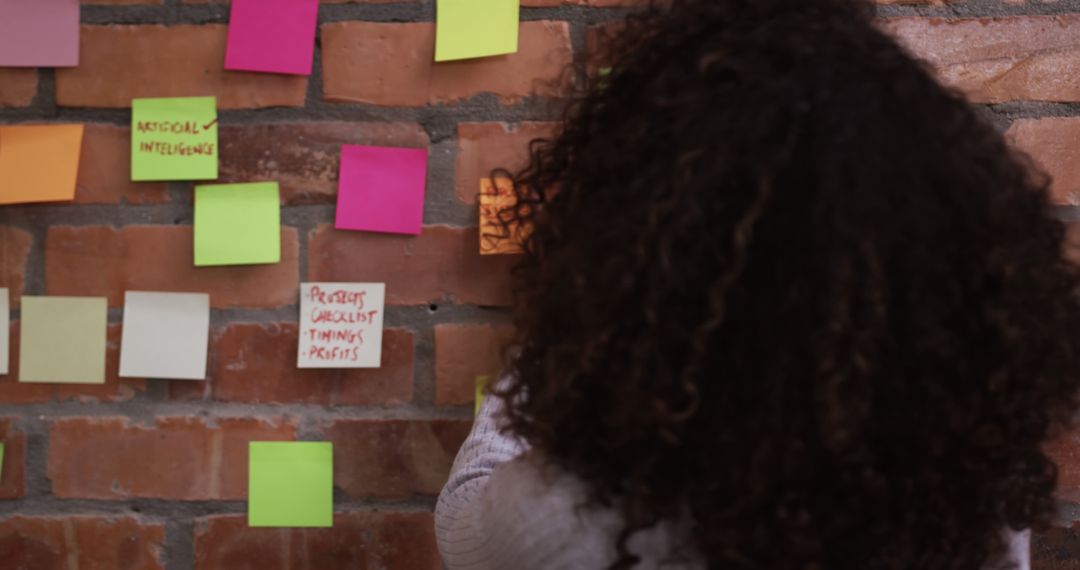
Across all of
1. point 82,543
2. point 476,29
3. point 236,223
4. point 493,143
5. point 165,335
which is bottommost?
point 82,543

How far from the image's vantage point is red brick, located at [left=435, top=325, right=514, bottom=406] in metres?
1.00

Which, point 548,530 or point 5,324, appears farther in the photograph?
point 5,324

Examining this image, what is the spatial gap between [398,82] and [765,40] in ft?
1.61

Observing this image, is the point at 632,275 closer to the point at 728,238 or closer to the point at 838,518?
the point at 728,238

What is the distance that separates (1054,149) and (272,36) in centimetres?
79

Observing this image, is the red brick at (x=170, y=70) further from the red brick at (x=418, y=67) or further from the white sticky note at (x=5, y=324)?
the white sticky note at (x=5, y=324)

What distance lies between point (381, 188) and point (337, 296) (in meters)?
0.12

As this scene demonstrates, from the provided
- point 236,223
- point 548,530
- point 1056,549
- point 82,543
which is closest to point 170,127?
point 236,223

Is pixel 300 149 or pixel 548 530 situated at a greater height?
pixel 300 149

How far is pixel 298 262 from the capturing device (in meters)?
0.99

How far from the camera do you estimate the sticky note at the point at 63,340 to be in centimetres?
100

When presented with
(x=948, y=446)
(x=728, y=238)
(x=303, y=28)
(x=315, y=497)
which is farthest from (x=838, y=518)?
(x=303, y=28)

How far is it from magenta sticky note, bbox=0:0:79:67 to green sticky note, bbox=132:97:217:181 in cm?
9

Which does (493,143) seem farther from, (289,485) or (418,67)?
(289,485)
